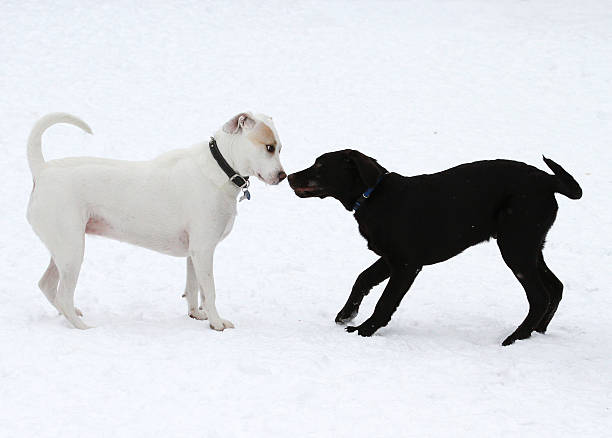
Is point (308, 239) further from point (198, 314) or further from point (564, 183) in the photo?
point (564, 183)

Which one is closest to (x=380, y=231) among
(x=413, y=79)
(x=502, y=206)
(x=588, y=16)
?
(x=502, y=206)

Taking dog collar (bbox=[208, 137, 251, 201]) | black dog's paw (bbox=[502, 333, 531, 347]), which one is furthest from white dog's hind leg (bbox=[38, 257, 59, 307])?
black dog's paw (bbox=[502, 333, 531, 347])

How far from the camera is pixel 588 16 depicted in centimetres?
1603

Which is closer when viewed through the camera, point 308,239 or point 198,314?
point 198,314

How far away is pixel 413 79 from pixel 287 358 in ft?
31.2

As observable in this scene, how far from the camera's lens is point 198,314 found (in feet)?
18.8

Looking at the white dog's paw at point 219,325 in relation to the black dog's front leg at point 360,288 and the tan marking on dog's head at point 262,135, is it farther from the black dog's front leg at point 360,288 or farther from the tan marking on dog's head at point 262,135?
the tan marking on dog's head at point 262,135

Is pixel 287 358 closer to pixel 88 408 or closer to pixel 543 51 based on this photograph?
pixel 88 408

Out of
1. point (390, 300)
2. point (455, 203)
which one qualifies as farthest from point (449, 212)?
point (390, 300)

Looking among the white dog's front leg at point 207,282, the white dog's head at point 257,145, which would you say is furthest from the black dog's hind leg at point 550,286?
the white dog's front leg at point 207,282

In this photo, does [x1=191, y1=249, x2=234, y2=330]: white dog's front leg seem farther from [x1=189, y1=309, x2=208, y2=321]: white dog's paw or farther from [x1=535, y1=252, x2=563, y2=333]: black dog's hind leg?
[x1=535, y1=252, x2=563, y2=333]: black dog's hind leg

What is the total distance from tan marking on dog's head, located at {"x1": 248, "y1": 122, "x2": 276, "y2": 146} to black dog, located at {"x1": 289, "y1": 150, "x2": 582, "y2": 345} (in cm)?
44

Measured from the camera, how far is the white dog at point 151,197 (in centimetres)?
509

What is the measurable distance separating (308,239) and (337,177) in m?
2.83
